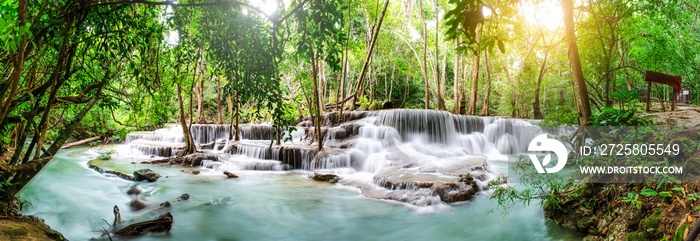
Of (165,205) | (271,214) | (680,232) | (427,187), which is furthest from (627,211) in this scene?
(165,205)

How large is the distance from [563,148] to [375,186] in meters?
4.31

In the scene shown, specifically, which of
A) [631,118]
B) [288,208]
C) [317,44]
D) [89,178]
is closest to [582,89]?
[631,118]

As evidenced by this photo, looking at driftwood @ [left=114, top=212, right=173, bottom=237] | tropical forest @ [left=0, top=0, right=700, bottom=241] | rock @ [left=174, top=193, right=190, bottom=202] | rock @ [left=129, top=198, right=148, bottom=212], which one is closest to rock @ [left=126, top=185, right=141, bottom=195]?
tropical forest @ [left=0, top=0, right=700, bottom=241]

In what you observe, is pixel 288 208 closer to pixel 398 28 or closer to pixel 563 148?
pixel 563 148

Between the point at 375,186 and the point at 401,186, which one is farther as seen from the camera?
the point at 375,186

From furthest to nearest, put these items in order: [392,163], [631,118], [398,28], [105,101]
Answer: [398,28] < [392,163] < [105,101] < [631,118]

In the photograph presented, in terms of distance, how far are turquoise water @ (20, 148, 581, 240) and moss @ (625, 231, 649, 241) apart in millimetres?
1021

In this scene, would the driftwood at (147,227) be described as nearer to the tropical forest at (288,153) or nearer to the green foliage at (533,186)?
the tropical forest at (288,153)

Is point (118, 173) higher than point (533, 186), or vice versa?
point (533, 186)

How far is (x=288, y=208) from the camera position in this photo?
6.53m

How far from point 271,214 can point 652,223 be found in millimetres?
5425

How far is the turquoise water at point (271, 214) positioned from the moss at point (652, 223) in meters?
1.12

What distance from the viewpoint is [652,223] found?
2.93 meters

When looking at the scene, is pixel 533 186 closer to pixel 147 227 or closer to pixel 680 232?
pixel 680 232
